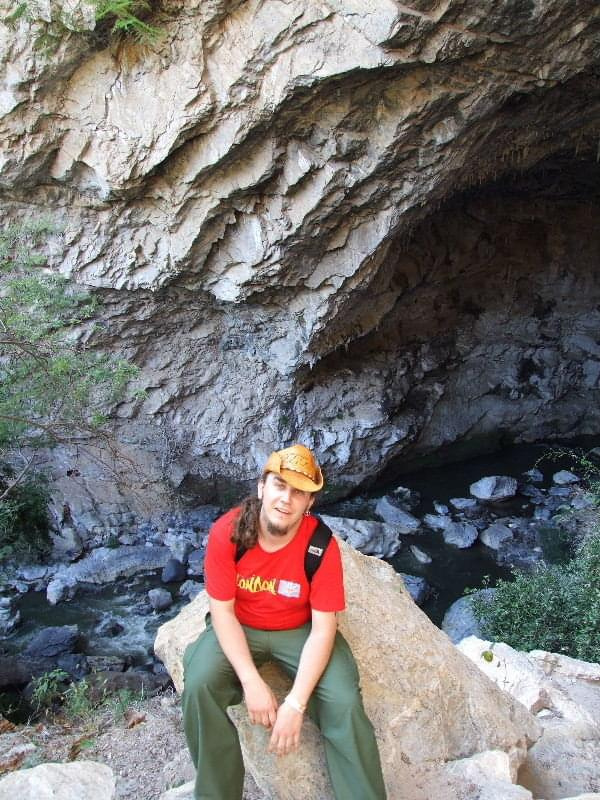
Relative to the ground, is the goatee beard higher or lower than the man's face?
Answer: lower

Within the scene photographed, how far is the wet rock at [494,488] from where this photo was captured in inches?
377

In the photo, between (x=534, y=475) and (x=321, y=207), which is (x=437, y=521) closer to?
(x=534, y=475)

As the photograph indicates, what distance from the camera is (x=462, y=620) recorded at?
20.8ft

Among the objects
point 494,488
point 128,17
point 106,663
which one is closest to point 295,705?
point 106,663

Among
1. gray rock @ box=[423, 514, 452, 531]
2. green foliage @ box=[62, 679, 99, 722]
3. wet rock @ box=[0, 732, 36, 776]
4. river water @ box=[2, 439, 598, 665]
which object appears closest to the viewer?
wet rock @ box=[0, 732, 36, 776]

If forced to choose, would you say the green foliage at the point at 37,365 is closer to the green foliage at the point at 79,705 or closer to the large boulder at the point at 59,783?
the green foliage at the point at 79,705

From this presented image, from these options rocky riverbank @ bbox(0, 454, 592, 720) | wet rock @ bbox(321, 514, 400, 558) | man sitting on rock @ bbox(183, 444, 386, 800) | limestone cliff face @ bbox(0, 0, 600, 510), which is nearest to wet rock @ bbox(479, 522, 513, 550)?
rocky riverbank @ bbox(0, 454, 592, 720)

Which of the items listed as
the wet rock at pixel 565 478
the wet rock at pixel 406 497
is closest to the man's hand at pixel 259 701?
the wet rock at pixel 406 497

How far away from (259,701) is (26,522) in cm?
688

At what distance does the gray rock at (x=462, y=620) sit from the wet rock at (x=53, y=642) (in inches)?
154

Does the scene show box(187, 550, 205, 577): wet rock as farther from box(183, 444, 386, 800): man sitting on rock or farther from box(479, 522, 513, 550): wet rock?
box(183, 444, 386, 800): man sitting on rock

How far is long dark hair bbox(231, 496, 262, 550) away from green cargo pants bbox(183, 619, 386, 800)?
1.19ft

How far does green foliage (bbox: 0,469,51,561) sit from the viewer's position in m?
7.57

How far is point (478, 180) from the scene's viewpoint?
7379 millimetres
